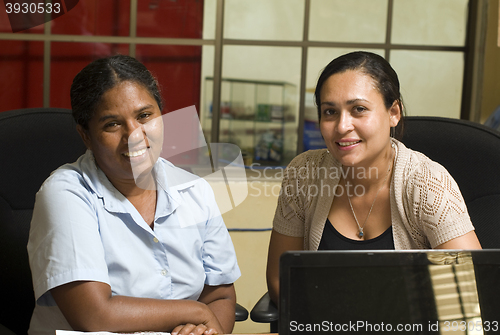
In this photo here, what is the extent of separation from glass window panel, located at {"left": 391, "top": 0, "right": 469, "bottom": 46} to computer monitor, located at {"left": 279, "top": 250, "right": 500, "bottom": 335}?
74.1 inches

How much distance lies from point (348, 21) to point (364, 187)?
3.91 feet

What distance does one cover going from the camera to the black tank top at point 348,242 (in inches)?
51.5

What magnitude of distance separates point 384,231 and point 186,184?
0.57m

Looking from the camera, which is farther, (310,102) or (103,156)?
(310,102)

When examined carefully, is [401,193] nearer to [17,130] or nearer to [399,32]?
[17,130]

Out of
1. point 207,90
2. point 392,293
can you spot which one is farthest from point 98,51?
point 392,293

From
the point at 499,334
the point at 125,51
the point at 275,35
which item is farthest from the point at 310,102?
the point at 499,334

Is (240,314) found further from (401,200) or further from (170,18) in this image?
(170,18)

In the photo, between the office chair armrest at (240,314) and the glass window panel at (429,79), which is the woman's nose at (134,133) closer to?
the office chair armrest at (240,314)

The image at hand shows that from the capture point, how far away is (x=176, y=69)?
7.54ft

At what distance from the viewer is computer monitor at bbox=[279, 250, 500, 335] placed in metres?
0.65

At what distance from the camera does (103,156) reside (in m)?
1.13

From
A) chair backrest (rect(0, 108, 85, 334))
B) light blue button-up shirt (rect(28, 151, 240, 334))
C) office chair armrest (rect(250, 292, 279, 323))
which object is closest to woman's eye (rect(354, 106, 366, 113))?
light blue button-up shirt (rect(28, 151, 240, 334))

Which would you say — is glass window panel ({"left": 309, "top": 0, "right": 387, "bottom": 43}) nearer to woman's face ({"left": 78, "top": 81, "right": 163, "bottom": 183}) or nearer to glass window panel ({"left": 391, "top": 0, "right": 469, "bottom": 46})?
glass window panel ({"left": 391, "top": 0, "right": 469, "bottom": 46})
